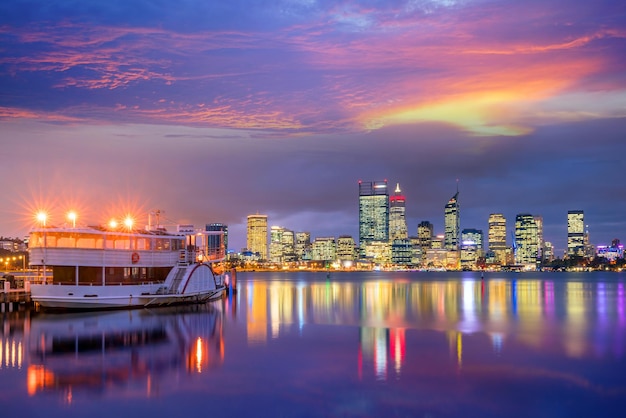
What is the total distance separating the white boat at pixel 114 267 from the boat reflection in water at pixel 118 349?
1.73 metres

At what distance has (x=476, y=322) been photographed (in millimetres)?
61594

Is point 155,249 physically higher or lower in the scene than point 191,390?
higher

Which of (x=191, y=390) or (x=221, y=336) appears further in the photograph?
(x=221, y=336)

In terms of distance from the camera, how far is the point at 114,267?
59.1 meters

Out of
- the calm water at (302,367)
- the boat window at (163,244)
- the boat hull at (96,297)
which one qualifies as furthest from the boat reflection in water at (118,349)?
the boat window at (163,244)

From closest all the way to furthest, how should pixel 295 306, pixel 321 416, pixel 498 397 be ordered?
1. pixel 321 416
2. pixel 498 397
3. pixel 295 306

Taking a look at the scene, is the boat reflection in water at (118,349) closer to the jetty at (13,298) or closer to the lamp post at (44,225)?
the lamp post at (44,225)

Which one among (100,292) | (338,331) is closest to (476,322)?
(338,331)

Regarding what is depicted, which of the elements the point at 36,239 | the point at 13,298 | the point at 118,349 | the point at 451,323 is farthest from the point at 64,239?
the point at 451,323

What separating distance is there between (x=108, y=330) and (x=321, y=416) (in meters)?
27.0

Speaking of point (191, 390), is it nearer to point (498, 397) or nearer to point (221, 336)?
point (498, 397)

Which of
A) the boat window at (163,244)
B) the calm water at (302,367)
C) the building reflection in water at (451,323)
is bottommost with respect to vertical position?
the building reflection in water at (451,323)

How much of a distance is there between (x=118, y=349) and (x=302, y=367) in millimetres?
12152

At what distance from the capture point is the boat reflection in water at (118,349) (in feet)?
104
